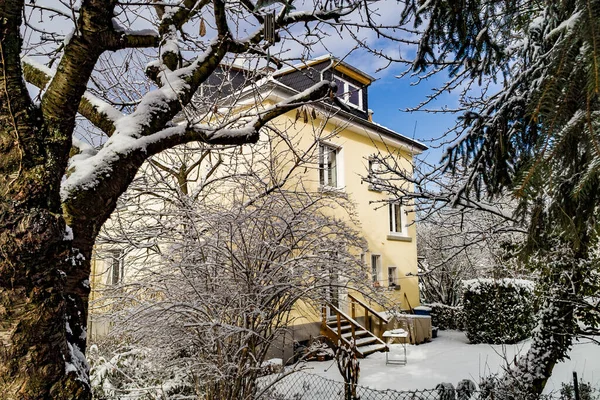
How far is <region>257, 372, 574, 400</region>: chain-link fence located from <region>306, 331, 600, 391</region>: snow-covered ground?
→ 1.20 feet

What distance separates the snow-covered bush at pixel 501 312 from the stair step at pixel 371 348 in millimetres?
2771

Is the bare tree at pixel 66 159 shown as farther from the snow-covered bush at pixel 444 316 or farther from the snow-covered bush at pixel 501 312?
the snow-covered bush at pixel 444 316

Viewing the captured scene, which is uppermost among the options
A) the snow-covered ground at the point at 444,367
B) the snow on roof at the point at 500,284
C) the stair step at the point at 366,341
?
the snow on roof at the point at 500,284

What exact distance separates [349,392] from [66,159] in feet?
15.3

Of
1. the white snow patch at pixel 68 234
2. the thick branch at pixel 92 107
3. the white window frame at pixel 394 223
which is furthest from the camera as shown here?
the white window frame at pixel 394 223

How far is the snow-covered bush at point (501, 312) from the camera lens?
11.7m

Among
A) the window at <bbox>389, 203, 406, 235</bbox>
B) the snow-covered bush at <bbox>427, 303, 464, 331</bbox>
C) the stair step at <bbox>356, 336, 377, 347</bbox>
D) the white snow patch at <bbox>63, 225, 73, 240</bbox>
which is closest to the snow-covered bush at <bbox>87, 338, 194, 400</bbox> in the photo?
the white snow patch at <bbox>63, 225, 73, 240</bbox>

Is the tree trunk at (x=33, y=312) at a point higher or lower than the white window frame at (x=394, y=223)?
lower

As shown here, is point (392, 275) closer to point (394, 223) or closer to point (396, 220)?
point (394, 223)

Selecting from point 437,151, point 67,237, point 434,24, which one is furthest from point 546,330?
point 67,237

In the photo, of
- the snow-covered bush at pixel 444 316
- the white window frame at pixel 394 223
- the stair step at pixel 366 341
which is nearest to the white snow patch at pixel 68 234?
the stair step at pixel 366 341

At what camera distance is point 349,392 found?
582 cm

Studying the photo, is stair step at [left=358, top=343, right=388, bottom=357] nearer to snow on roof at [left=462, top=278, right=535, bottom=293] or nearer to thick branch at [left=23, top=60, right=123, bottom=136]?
snow on roof at [left=462, top=278, right=535, bottom=293]

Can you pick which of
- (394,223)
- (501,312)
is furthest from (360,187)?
(501,312)
